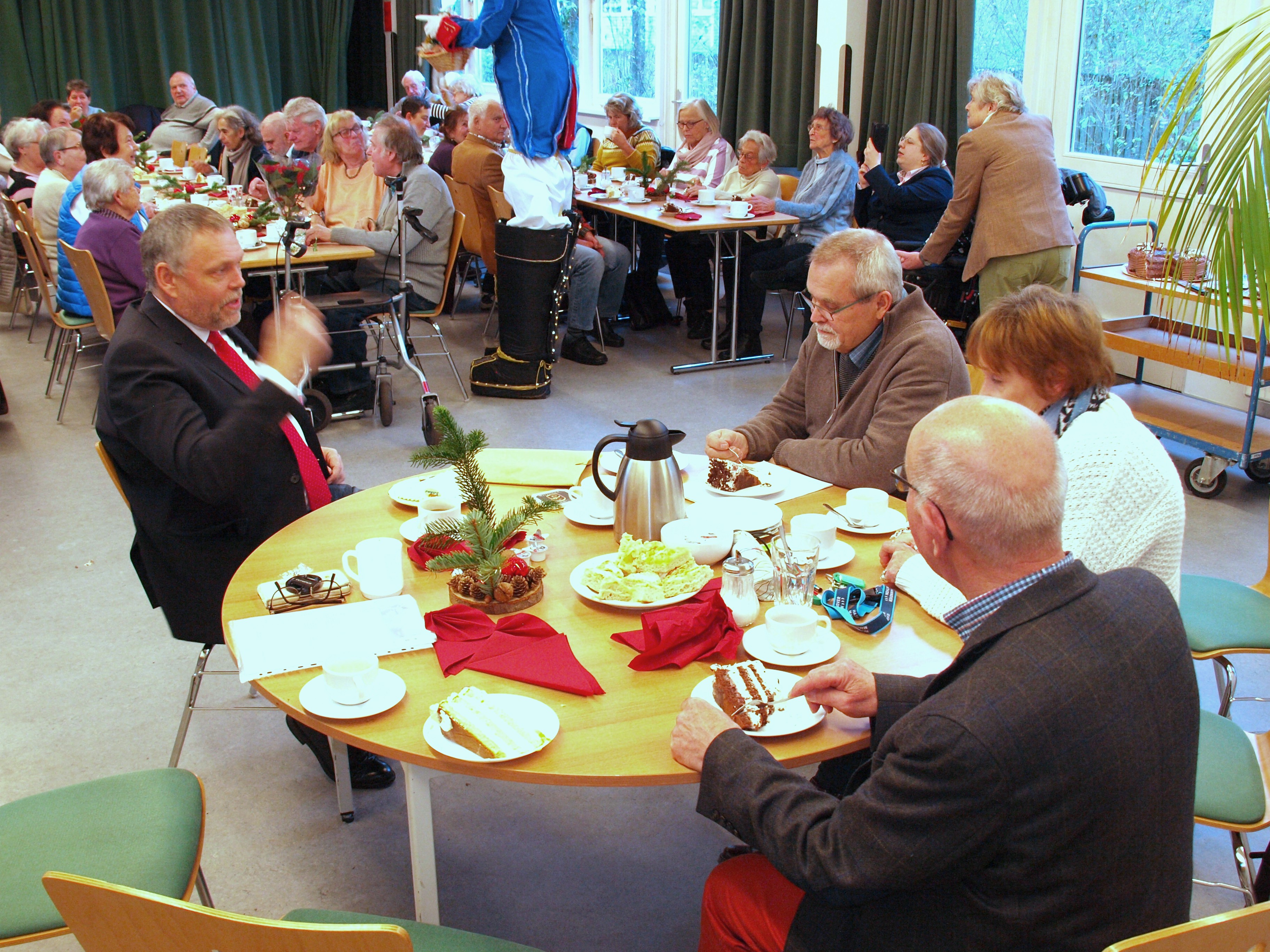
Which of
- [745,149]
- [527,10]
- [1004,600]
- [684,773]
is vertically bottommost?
[684,773]

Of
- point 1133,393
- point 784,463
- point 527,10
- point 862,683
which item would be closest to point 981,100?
point 1133,393

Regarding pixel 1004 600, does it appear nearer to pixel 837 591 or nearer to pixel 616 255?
pixel 837 591

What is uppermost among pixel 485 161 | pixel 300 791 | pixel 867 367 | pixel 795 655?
pixel 485 161

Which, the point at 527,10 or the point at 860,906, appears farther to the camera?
the point at 527,10

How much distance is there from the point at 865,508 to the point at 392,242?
3.57 m

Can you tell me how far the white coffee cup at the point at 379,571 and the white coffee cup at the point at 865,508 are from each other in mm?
919

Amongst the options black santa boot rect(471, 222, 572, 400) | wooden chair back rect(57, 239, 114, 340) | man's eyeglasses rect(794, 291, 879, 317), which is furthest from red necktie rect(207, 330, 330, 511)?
black santa boot rect(471, 222, 572, 400)

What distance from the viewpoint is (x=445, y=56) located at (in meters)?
5.51

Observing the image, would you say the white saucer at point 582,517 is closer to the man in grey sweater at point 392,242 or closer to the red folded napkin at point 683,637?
the red folded napkin at point 683,637

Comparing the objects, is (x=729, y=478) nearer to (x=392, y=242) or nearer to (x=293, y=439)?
(x=293, y=439)

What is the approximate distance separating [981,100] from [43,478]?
4.53 meters

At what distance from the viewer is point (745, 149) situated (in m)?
6.76


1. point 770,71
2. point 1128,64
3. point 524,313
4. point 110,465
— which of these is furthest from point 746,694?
point 770,71

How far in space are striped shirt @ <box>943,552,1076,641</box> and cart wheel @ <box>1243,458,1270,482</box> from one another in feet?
12.1
